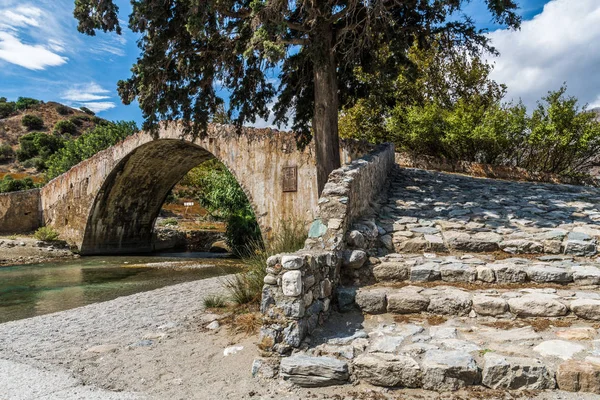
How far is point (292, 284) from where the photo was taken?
3502mm

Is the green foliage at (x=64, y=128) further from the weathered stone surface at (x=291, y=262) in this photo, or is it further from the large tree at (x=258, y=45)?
the weathered stone surface at (x=291, y=262)

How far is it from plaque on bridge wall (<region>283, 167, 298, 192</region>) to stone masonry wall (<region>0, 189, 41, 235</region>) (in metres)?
19.0

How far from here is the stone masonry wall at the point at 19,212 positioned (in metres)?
23.4

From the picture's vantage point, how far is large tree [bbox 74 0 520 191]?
7441 mm

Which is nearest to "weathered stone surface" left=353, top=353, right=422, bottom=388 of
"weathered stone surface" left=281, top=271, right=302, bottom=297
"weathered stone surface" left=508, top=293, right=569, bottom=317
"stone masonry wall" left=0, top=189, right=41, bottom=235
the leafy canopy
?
"weathered stone surface" left=281, top=271, right=302, bottom=297

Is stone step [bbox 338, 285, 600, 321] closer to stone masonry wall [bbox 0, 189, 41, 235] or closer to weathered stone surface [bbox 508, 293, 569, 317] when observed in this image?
weathered stone surface [bbox 508, 293, 569, 317]

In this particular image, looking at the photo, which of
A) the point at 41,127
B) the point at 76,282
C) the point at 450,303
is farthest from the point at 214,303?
the point at 41,127

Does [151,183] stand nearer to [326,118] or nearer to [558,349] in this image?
[326,118]

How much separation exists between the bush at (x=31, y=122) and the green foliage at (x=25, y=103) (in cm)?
874

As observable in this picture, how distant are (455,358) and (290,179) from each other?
29.8 feet

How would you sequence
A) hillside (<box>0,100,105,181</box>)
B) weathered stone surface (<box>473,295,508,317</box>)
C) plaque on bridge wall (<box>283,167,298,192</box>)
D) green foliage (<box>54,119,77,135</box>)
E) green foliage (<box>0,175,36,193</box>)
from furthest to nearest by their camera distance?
green foliage (<box>54,119,77,135</box>), hillside (<box>0,100,105,181</box>), green foliage (<box>0,175,36,193</box>), plaque on bridge wall (<box>283,167,298,192</box>), weathered stone surface (<box>473,295,508,317</box>)

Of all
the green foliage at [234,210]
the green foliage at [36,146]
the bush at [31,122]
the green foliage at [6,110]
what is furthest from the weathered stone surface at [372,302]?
the green foliage at [6,110]

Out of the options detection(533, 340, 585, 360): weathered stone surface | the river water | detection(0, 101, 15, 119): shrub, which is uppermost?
detection(0, 101, 15, 119): shrub

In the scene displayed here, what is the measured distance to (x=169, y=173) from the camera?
20.5 metres
